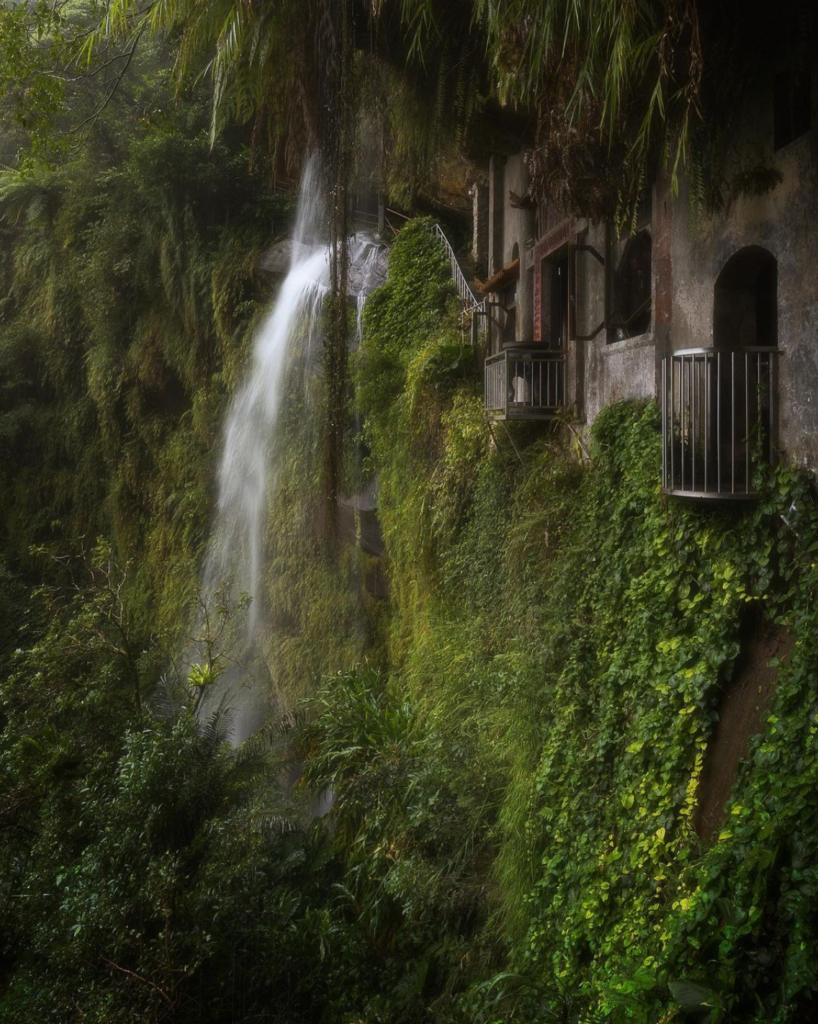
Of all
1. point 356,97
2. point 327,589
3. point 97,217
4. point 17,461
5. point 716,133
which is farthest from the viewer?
point 17,461

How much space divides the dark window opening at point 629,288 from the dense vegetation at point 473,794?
922 mm

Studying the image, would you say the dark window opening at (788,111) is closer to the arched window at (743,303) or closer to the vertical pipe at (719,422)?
the arched window at (743,303)

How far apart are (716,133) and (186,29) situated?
409 centimetres

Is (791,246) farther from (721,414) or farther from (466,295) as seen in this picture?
(466,295)

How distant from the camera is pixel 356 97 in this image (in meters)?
6.14

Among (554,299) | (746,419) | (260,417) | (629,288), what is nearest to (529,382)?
(554,299)

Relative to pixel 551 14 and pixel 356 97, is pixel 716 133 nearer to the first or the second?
pixel 551 14

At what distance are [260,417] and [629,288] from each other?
27.6 ft

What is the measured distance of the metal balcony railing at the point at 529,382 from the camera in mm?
8047

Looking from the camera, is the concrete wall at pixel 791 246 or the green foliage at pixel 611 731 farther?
the concrete wall at pixel 791 246

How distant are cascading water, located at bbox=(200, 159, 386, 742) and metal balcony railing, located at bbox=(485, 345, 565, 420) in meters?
5.68

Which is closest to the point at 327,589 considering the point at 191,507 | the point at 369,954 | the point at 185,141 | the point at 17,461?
the point at 191,507

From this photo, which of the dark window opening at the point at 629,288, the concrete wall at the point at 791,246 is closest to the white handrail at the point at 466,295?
the dark window opening at the point at 629,288

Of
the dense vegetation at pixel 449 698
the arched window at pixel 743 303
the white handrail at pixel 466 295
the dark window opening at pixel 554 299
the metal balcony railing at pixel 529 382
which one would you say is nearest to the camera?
the dense vegetation at pixel 449 698
